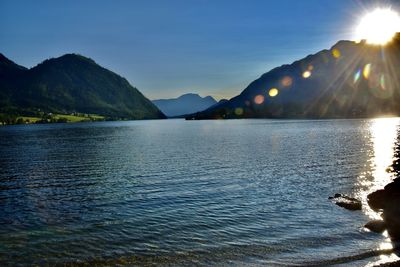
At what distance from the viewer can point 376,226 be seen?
2948 cm

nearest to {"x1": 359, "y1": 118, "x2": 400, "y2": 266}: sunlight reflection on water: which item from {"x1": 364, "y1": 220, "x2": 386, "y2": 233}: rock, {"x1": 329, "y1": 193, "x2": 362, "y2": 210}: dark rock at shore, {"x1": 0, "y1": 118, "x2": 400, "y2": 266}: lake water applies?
{"x1": 0, "y1": 118, "x2": 400, "y2": 266}: lake water

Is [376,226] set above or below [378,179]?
above

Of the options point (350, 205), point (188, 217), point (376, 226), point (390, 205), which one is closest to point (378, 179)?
point (350, 205)

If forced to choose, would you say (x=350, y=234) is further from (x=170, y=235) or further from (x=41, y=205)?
(x=41, y=205)

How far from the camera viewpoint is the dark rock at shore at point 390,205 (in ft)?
95.9

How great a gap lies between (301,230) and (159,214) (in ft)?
46.2

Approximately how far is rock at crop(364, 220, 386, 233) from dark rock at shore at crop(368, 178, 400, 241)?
17.0 inches

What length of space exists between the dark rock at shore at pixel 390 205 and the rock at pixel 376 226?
0.43 metres

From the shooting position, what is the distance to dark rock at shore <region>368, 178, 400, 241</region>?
29.2 m

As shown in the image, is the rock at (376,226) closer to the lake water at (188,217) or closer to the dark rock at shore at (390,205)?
the dark rock at shore at (390,205)

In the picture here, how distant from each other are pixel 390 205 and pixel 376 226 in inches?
217

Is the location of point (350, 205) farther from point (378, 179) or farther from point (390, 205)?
point (378, 179)

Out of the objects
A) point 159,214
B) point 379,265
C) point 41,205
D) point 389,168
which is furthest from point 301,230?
point 389,168

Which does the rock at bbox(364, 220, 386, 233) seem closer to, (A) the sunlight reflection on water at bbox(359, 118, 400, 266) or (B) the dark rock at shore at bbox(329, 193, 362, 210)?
(A) the sunlight reflection on water at bbox(359, 118, 400, 266)
